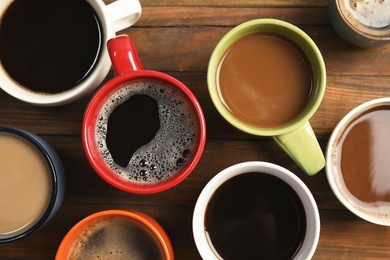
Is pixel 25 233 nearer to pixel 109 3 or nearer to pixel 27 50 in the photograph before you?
pixel 27 50

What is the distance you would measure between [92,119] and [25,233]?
0.29 meters

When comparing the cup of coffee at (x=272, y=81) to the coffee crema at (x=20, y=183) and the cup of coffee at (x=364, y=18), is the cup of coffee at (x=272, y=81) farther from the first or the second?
the coffee crema at (x=20, y=183)

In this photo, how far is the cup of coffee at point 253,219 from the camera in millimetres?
1253

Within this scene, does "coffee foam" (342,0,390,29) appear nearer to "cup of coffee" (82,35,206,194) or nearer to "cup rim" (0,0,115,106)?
"cup of coffee" (82,35,206,194)

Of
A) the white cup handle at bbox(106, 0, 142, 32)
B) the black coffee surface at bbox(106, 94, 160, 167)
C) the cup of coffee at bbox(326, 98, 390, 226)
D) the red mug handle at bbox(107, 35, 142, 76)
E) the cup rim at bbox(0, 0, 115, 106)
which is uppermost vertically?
the white cup handle at bbox(106, 0, 142, 32)

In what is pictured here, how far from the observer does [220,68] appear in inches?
47.9

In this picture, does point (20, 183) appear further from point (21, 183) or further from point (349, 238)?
point (349, 238)

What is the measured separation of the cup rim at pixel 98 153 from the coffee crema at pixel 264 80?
101 millimetres

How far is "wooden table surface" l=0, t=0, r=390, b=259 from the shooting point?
1297 millimetres

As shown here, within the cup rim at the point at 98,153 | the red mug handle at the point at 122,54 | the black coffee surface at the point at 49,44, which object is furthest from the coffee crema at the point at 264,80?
the black coffee surface at the point at 49,44

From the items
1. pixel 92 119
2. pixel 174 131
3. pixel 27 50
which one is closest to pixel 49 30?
pixel 27 50

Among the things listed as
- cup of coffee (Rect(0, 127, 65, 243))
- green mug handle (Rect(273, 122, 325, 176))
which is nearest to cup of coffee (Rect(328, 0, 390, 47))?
green mug handle (Rect(273, 122, 325, 176))

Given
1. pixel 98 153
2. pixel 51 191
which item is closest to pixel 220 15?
pixel 98 153

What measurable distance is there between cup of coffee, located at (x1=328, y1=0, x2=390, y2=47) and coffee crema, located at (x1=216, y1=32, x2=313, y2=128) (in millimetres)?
130
